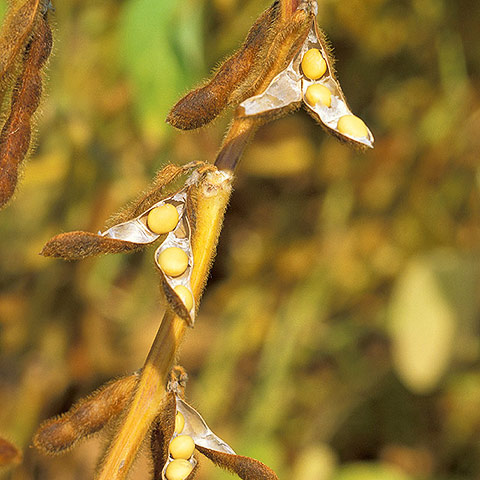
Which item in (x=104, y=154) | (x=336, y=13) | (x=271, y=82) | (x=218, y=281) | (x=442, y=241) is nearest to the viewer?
(x=271, y=82)

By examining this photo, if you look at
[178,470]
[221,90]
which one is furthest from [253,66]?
[178,470]

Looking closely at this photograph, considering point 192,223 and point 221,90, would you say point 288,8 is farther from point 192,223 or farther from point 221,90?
point 192,223

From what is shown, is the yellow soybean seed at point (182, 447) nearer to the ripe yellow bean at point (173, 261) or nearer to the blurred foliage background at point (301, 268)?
the ripe yellow bean at point (173, 261)

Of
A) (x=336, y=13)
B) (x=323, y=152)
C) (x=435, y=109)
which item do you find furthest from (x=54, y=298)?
(x=435, y=109)

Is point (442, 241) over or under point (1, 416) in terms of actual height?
under

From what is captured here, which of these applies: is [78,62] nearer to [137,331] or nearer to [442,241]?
[137,331]

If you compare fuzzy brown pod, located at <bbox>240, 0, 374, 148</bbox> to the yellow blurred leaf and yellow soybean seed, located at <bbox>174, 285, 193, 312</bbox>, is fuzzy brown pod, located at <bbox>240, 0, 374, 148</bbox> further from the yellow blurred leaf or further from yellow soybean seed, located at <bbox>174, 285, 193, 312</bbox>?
the yellow blurred leaf
